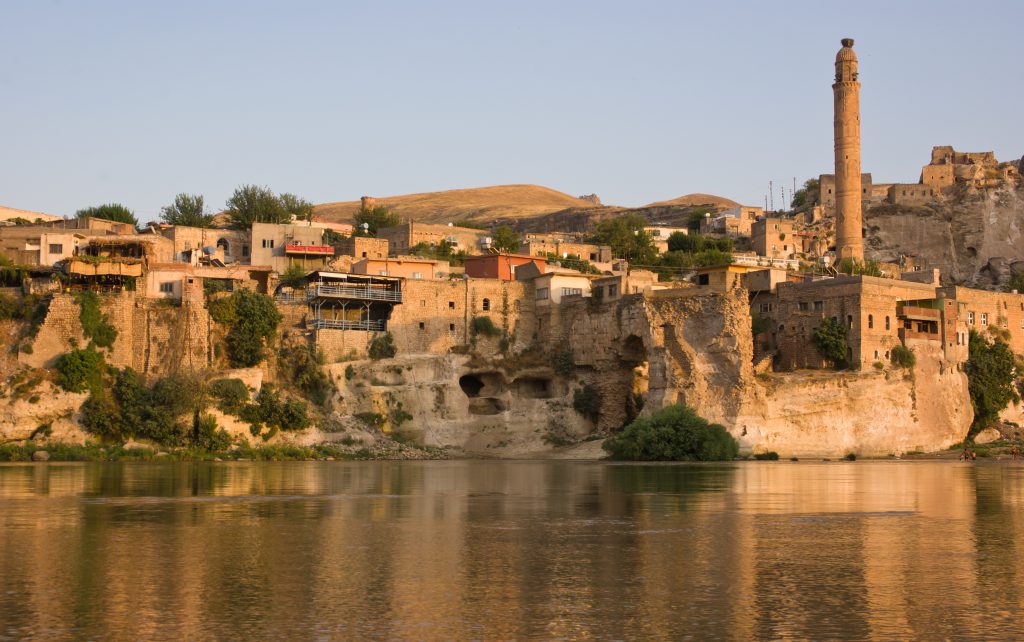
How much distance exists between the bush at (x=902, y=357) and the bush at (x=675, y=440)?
10.6 metres

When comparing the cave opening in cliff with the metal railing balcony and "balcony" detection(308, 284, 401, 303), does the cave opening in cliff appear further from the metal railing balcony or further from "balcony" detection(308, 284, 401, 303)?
"balcony" detection(308, 284, 401, 303)

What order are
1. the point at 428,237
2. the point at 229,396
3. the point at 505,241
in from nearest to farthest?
the point at 229,396 → the point at 428,237 → the point at 505,241

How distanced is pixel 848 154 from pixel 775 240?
7467 mm

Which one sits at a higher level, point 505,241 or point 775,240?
point 775,240

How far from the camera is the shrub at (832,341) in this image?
5419cm

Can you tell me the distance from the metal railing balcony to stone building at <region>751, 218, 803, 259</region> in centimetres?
3561

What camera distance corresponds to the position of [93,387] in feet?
162

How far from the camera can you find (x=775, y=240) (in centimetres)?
8519

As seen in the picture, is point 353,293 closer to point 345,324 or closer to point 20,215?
point 345,324

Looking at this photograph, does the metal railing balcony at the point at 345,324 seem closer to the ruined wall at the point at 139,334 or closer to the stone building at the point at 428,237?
the ruined wall at the point at 139,334

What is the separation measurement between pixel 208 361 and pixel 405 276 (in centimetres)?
1180

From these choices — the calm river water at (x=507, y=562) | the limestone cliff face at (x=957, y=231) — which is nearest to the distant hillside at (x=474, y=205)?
the limestone cliff face at (x=957, y=231)

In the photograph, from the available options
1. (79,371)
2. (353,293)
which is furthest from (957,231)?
(79,371)

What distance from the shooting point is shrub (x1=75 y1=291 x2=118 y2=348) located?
5088 centimetres
